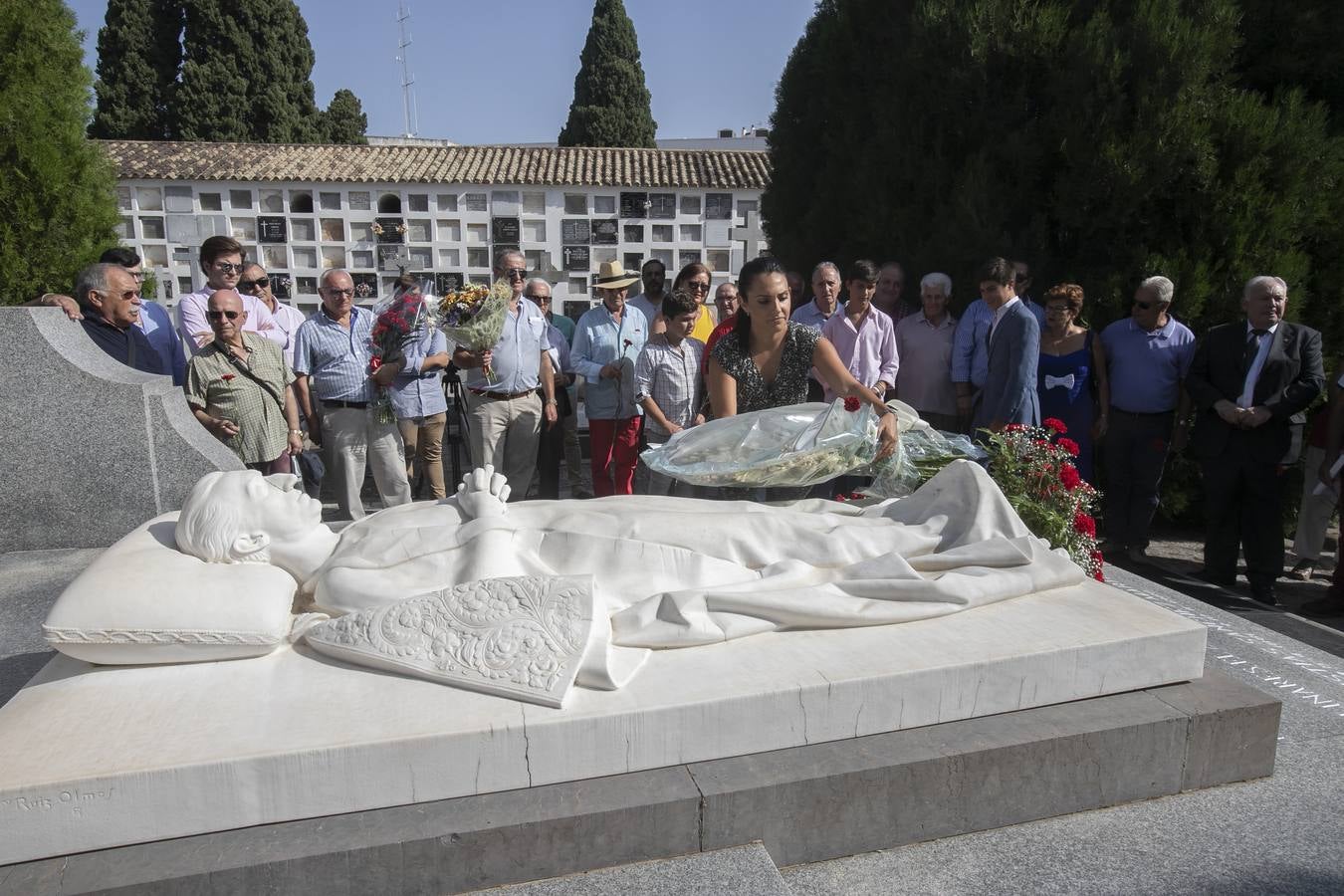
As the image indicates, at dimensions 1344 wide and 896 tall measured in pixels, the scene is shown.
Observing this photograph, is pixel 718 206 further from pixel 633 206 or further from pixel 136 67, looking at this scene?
pixel 136 67

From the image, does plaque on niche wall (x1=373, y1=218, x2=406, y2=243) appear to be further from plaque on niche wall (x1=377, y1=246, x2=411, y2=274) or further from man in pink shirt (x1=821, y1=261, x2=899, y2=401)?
man in pink shirt (x1=821, y1=261, x2=899, y2=401)

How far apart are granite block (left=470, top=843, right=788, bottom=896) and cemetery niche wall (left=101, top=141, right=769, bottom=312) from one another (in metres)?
13.9

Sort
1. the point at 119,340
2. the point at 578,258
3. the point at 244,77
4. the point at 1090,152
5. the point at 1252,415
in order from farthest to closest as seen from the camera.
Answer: the point at 244,77
the point at 578,258
the point at 1090,152
the point at 1252,415
the point at 119,340

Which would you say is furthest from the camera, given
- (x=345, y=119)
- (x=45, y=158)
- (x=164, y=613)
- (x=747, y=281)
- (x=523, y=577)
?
(x=345, y=119)

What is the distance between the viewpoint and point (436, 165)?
1722cm

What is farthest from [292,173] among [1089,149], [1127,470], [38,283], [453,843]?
[453,843]

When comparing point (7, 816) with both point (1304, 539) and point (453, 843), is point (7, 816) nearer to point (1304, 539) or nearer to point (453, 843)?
point (453, 843)

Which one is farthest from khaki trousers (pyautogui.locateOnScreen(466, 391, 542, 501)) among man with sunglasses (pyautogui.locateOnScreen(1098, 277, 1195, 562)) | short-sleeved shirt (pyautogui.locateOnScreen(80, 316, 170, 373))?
man with sunglasses (pyautogui.locateOnScreen(1098, 277, 1195, 562))

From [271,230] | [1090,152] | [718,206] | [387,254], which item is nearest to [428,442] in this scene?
[1090,152]

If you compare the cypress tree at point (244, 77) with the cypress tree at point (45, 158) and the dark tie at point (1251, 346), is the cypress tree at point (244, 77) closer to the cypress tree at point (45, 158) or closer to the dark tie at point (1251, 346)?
the cypress tree at point (45, 158)

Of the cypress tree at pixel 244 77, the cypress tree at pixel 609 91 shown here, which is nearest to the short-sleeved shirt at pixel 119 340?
the cypress tree at pixel 244 77

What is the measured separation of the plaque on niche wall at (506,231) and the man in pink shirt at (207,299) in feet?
36.8

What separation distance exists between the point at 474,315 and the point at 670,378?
44.2 inches

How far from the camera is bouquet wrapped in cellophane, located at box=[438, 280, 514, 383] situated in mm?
4566
